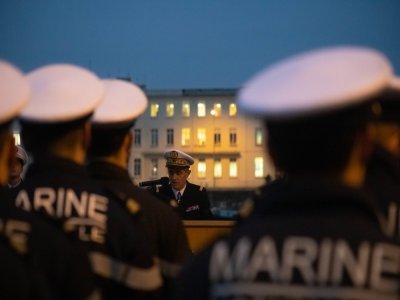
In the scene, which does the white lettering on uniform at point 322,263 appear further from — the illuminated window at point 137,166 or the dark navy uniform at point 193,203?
the illuminated window at point 137,166

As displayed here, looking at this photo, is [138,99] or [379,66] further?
[138,99]

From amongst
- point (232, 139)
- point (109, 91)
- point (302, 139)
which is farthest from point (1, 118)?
point (232, 139)

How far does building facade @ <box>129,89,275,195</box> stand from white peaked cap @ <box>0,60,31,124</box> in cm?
8688

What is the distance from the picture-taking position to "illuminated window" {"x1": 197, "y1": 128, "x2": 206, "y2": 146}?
9162 cm

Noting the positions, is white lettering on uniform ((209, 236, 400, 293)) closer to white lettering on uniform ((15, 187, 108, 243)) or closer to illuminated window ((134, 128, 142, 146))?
white lettering on uniform ((15, 187, 108, 243))

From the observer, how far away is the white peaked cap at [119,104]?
141 inches

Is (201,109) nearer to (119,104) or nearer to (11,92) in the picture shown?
(119,104)

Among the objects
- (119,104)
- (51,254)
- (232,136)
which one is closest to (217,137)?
(232,136)

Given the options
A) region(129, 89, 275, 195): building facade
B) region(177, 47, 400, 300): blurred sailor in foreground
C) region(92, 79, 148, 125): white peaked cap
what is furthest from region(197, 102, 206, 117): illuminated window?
region(177, 47, 400, 300): blurred sailor in foreground

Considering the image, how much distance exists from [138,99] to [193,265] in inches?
76.1

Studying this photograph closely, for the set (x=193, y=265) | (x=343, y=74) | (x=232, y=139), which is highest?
(x=232, y=139)

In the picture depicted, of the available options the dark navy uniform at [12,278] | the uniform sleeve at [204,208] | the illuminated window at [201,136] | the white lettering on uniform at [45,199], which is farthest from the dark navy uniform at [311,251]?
the illuminated window at [201,136]

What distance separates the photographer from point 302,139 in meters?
1.93

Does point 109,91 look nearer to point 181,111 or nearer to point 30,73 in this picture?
point 30,73
